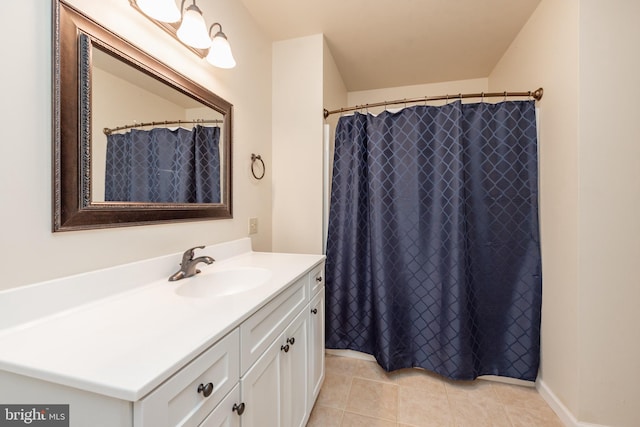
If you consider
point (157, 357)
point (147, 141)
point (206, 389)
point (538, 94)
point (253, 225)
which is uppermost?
point (538, 94)

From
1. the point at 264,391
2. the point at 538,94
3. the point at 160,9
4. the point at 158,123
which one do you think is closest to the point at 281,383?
the point at 264,391

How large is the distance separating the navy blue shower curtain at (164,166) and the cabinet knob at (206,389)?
0.71 metres

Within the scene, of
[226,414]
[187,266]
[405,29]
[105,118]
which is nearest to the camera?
[226,414]

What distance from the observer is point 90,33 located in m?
0.80

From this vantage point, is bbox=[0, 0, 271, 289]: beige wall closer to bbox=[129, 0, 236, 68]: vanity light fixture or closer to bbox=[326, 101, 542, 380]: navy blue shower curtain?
bbox=[129, 0, 236, 68]: vanity light fixture

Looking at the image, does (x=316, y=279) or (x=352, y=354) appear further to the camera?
(x=352, y=354)

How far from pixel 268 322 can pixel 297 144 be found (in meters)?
1.39

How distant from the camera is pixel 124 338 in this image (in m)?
0.57

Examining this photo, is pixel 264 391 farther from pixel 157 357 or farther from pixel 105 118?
pixel 105 118

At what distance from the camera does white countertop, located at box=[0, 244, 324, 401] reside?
0.44 meters

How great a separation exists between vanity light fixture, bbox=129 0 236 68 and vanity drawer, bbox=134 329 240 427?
120 centimetres

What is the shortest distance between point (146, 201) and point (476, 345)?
81.9 inches

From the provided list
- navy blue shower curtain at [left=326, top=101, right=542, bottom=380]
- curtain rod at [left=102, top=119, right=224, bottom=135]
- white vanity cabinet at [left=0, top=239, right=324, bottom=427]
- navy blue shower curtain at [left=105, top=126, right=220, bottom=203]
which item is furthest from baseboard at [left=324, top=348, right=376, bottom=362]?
curtain rod at [left=102, top=119, right=224, bottom=135]

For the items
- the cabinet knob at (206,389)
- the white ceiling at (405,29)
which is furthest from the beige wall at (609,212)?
the cabinet knob at (206,389)
